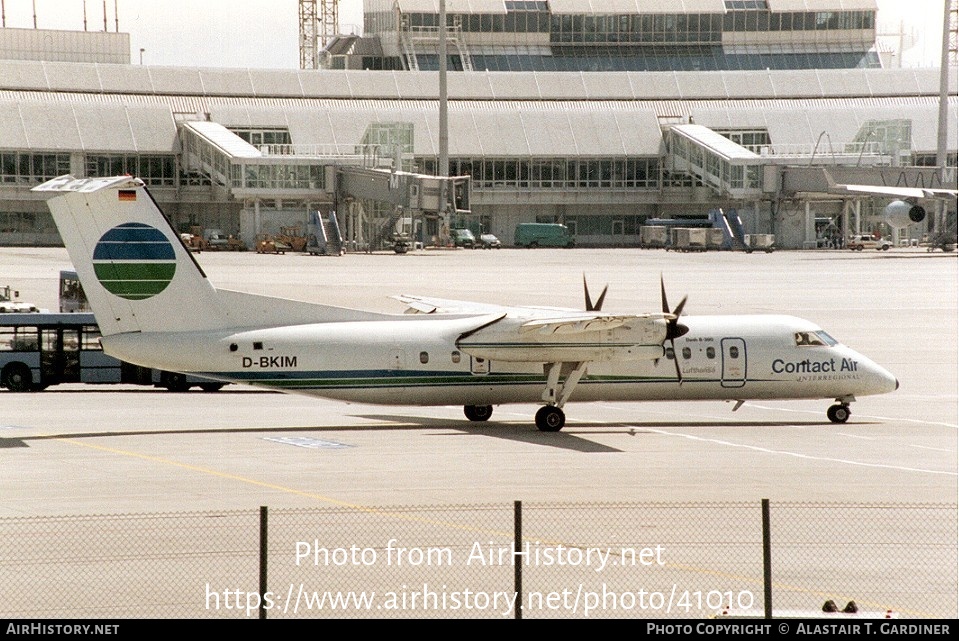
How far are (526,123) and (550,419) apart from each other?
348ft

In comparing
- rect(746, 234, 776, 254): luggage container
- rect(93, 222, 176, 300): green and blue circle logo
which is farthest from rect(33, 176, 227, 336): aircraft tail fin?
rect(746, 234, 776, 254): luggage container

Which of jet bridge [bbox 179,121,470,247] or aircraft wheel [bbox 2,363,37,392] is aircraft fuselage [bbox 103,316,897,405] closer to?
aircraft wheel [bbox 2,363,37,392]

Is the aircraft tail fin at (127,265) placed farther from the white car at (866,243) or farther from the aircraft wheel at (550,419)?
the white car at (866,243)

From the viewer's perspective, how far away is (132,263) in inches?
1362

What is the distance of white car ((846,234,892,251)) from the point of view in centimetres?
12619

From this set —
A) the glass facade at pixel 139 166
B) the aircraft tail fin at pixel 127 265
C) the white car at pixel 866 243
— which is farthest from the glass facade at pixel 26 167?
the aircraft tail fin at pixel 127 265

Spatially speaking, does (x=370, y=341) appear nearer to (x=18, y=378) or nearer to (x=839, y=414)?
(x=839, y=414)

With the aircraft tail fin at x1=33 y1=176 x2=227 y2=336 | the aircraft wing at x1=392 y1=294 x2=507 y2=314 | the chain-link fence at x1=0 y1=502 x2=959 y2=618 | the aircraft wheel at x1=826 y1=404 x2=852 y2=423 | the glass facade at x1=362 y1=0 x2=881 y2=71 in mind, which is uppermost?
the glass facade at x1=362 y1=0 x2=881 y2=71

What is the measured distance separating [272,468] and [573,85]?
118726 millimetres

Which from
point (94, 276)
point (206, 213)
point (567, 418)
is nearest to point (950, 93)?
point (206, 213)

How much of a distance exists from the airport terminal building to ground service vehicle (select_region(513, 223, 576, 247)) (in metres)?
3.54

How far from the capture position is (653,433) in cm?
3609

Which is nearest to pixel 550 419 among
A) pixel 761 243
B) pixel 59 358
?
pixel 59 358

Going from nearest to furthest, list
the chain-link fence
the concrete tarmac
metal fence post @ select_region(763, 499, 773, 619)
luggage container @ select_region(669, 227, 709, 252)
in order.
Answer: metal fence post @ select_region(763, 499, 773, 619)
the chain-link fence
the concrete tarmac
luggage container @ select_region(669, 227, 709, 252)
